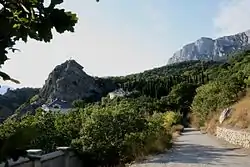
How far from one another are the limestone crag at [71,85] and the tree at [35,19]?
8156 cm

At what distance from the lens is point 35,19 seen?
1.81m

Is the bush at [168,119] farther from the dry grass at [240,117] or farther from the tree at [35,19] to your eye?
the tree at [35,19]

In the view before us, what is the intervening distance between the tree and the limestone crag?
8156cm

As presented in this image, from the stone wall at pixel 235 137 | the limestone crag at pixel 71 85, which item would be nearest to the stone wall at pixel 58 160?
the stone wall at pixel 235 137

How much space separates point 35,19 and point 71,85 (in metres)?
90.5

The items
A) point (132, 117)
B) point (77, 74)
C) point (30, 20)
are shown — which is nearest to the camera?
point (30, 20)

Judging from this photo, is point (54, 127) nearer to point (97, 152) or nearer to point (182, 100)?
point (97, 152)

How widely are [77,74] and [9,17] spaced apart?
9614 cm

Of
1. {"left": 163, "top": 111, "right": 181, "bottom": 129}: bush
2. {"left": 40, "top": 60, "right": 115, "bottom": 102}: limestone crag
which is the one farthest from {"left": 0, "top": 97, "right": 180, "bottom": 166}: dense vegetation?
{"left": 40, "top": 60, "right": 115, "bottom": 102}: limestone crag

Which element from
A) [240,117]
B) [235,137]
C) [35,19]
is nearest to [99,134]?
[235,137]

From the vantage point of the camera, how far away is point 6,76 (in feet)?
5.22

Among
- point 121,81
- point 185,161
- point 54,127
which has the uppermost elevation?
point 121,81

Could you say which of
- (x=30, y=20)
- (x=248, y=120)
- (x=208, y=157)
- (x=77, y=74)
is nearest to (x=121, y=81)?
(x=77, y=74)

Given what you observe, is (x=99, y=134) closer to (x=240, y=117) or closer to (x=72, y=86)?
(x=240, y=117)
